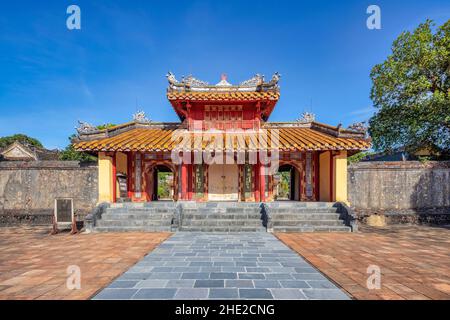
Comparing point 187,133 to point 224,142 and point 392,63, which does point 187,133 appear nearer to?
point 224,142

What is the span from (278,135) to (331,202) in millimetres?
4271

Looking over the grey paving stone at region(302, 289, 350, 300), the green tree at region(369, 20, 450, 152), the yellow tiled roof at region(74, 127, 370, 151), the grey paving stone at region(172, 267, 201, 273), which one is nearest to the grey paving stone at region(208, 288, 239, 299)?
the grey paving stone at region(172, 267, 201, 273)

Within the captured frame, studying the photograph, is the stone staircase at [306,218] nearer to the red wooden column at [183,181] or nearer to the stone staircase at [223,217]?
the stone staircase at [223,217]

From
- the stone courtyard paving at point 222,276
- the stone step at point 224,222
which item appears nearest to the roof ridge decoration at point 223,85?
the stone step at point 224,222

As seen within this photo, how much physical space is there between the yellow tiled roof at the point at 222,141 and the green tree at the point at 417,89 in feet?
14.0

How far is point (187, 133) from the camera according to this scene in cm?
1252

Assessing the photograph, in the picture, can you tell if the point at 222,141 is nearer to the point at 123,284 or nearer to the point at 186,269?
the point at 186,269

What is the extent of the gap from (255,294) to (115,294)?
230 cm

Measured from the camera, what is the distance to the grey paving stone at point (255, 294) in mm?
3561

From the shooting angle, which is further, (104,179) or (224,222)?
(104,179)

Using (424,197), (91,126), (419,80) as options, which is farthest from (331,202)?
(91,126)

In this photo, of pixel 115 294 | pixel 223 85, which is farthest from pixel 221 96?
pixel 115 294

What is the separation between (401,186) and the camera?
37.2ft

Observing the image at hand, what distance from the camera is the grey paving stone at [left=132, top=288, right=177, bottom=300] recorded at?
356 cm
